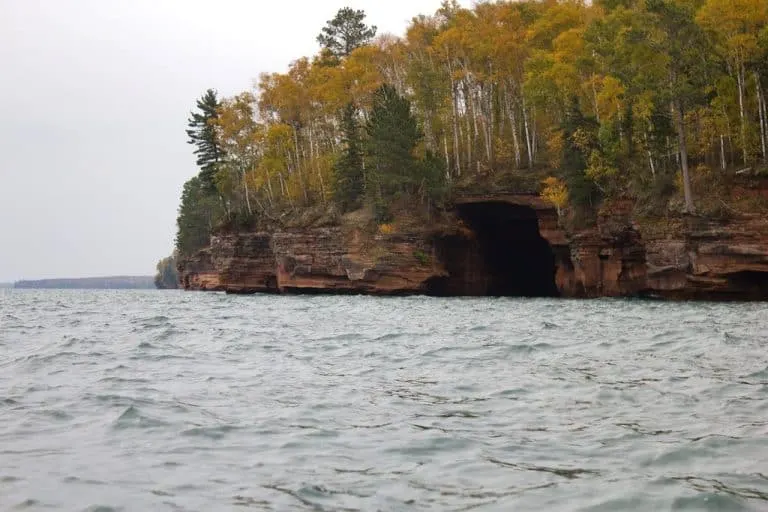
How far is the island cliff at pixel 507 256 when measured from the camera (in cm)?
3691

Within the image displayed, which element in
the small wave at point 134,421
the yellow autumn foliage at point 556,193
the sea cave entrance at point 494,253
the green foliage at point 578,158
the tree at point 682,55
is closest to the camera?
the small wave at point 134,421

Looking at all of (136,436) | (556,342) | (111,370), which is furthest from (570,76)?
(136,436)

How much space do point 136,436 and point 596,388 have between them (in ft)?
20.1

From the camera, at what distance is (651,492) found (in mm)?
6230

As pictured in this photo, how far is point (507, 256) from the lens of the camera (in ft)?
204

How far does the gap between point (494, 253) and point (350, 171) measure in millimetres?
12521

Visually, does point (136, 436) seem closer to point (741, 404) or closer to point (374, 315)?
point (741, 404)

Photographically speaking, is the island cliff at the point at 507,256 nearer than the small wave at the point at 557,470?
No

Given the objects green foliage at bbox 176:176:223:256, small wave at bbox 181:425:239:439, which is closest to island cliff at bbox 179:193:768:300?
small wave at bbox 181:425:239:439

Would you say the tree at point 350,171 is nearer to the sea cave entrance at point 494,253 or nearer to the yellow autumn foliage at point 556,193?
the sea cave entrance at point 494,253

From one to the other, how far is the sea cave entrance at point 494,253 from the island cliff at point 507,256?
9 centimetres

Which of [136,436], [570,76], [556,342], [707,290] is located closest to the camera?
[136,436]

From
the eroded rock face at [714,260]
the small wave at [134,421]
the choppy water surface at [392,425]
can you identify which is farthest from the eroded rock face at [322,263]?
the small wave at [134,421]

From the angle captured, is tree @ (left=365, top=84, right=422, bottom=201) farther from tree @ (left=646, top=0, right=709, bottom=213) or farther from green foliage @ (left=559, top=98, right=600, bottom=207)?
tree @ (left=646, top=0, right=709, bottom=213)
